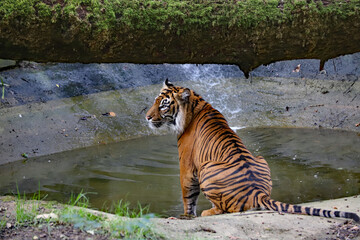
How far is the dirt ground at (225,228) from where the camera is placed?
3576 mm

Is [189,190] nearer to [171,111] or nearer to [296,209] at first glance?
[171,111]

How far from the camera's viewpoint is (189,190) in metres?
5.72

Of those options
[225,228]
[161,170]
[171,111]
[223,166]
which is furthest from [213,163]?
[161,170]

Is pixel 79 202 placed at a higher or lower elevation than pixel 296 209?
lower

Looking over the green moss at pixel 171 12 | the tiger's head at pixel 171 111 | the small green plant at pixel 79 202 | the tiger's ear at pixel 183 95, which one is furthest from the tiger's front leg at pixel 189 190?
the green moss at pixel 171 12

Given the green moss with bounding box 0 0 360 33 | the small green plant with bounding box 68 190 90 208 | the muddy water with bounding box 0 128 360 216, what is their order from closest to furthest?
the small green plant with bounding box 68 190 90 208
the green moss with bounding box 0 0 360 33
the muddy water with bounding box 0 128 360 216

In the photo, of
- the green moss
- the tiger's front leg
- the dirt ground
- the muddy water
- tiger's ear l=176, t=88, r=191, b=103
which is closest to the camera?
the dirt ground

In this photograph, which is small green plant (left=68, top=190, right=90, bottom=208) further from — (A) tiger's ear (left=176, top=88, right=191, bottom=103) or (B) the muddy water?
(A) tiger's ear (left=176, top=88, right=191, bottom=103)

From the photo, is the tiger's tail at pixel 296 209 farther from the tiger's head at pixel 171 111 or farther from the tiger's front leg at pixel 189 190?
the tiger's head at pixel 171 111

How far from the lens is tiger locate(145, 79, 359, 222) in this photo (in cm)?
497

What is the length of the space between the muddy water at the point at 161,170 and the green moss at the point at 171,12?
2.22 m

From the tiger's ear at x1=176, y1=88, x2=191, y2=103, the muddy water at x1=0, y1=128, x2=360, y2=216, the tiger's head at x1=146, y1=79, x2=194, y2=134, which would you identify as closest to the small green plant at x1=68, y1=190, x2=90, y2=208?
the muddy water at x1=0, y1=128, x2=360, y2=216

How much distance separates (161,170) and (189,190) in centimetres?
210

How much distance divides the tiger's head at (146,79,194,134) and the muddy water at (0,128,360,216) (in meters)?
1.07
